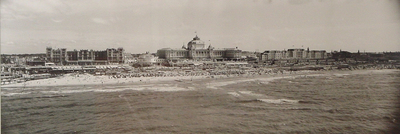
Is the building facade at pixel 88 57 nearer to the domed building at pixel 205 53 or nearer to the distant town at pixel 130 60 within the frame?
the distant town at pixel 130 60

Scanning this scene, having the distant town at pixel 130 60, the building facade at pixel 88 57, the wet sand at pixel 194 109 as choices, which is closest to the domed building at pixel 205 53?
the distant town at pixel 130 60

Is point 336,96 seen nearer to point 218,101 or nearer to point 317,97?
point 317,97

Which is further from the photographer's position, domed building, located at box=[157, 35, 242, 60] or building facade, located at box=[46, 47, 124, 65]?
domed building, located at box=[157, 35, 242, 60]

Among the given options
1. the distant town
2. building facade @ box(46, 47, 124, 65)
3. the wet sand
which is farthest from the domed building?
the wet sand

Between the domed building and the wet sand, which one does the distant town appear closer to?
the domed building

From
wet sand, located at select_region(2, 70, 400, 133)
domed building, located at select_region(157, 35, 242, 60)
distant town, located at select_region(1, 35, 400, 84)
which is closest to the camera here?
wet sand, located at select_region(2, 70, 400, 133)
